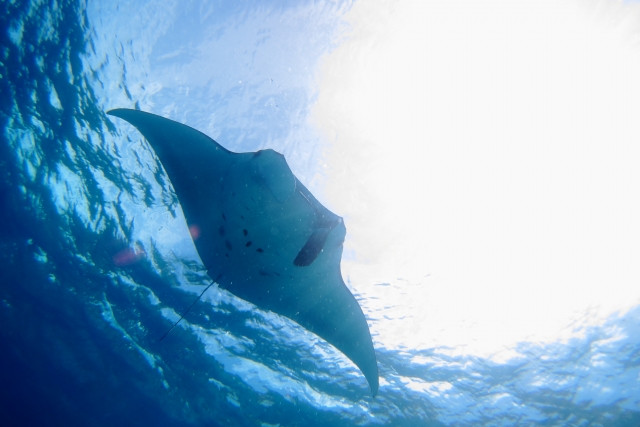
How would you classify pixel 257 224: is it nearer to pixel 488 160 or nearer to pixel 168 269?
pixel 488 160

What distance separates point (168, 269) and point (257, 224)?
7.95 m

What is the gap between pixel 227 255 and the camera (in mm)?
4680

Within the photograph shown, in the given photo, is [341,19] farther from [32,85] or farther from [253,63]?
[32,85]

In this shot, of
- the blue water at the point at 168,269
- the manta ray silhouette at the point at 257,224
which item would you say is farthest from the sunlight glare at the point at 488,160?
the manta ray silhouette at the point at 257,224

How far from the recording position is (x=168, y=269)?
11.0 meters

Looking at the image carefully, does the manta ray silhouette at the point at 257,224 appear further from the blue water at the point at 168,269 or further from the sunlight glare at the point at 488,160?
the sunlight glare at the point at 488,160

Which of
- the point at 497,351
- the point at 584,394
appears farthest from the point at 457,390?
the point at 584,394

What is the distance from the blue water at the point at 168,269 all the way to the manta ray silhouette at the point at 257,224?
10.8 ft

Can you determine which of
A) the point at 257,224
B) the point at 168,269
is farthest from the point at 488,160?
the point at 168,269

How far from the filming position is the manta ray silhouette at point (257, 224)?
4.00 m

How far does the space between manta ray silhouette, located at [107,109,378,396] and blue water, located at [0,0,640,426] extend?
329 cm

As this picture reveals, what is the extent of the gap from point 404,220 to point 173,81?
581cm

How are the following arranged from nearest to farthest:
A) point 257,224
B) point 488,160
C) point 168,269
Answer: point 257,224, point 488,160, point 168,269

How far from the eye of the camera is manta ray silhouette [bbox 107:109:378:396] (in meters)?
4.00
